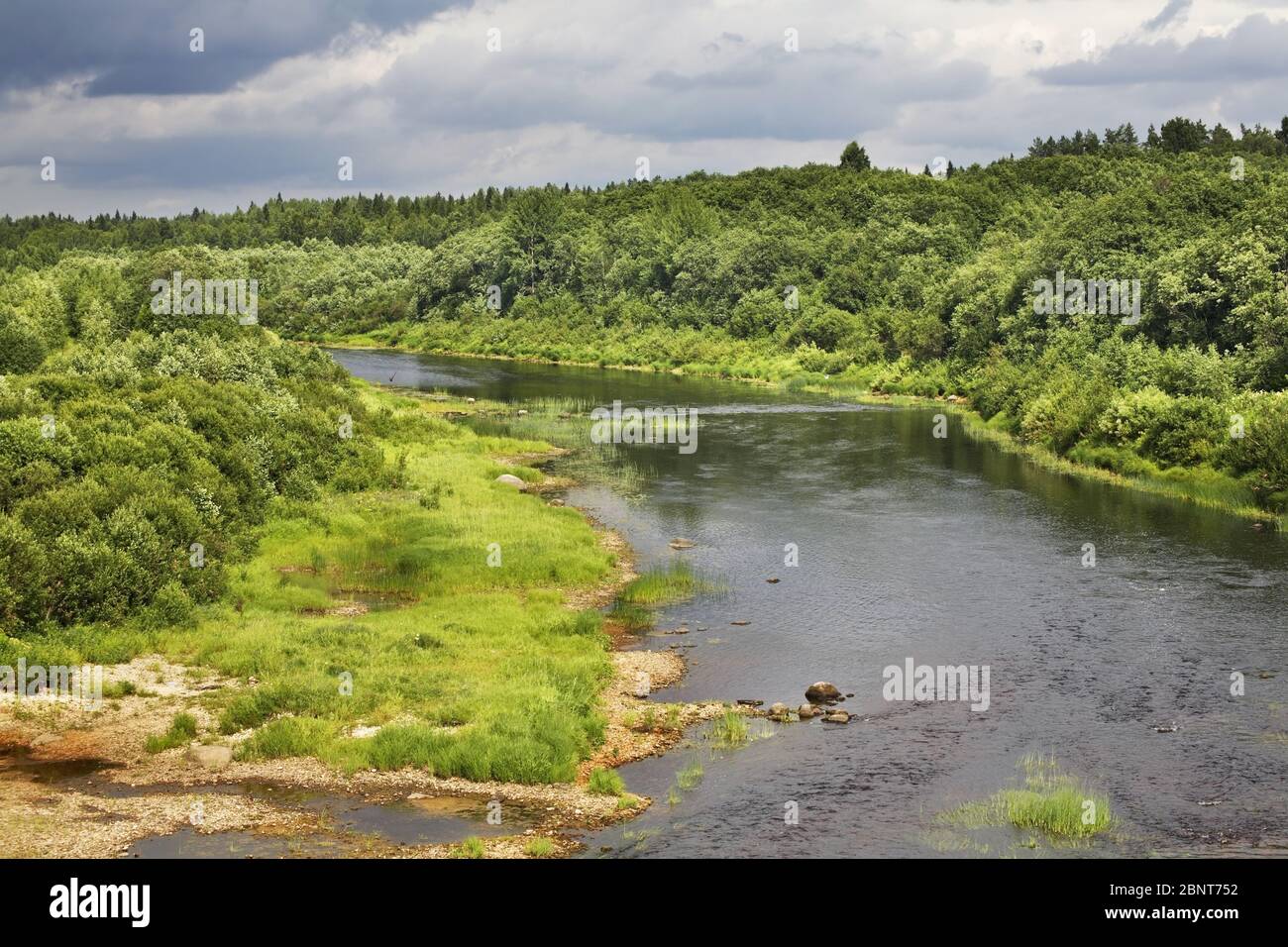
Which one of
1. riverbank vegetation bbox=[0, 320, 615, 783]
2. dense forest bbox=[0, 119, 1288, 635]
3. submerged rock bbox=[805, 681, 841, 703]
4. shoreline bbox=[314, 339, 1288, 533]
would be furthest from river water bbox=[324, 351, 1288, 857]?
dense forest bbox=[0, 119, 1288, 635]

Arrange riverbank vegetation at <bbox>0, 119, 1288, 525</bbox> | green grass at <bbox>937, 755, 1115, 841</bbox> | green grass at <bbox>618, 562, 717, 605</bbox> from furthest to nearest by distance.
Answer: riverbank vegetation at <bbox>0, 119, 1288, 525</bbox> → green grass at <bbox>618, 562, 717, 605</bbox> → green grass at <bbox>937, 755, 1115, 841</bbox>

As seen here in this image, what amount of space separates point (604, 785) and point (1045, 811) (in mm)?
9774

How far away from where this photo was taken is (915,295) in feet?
417

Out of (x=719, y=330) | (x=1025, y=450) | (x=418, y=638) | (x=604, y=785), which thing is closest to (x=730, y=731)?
(x=604, y=785)

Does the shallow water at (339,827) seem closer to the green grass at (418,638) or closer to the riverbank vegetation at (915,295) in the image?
the green grass at (418,638)

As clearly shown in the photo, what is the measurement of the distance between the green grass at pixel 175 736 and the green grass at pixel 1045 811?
1816cm

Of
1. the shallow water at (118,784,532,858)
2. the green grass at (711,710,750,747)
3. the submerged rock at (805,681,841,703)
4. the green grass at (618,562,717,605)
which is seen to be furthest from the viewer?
the green grass at (618,562,717,605)

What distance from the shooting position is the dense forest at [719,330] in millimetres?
43531

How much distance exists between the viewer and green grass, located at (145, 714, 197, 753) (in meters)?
29.9

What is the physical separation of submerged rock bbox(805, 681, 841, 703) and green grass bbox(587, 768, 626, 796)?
25.0 feet

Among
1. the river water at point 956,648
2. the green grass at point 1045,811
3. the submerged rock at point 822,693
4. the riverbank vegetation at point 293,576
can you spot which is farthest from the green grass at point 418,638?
the green grass at point 1045,811

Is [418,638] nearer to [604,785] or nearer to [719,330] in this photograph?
[604,785]

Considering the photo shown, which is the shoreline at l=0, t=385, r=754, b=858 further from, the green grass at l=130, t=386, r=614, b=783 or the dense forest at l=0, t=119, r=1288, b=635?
the dense forest at l=0, t=119, r=1288, b=635
